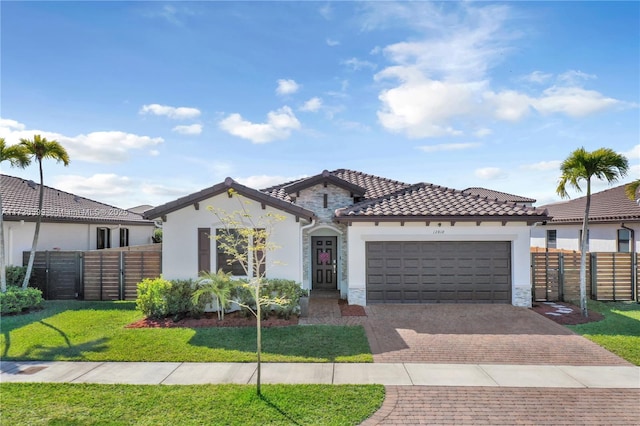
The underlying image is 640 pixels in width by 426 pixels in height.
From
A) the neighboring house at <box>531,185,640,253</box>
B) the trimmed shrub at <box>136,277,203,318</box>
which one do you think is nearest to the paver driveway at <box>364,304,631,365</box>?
the trimmed shrub at <box>136,277,203,318</box>

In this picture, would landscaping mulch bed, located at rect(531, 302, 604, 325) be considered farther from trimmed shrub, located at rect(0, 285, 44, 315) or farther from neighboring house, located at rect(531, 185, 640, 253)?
trimmed shrub, located at rect(0, 285, 44, 315)

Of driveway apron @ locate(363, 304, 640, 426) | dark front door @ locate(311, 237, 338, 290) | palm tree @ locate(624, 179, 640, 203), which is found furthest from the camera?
dark front door @ locate(311, 237, 338, 290)

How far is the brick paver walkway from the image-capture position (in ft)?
18.1

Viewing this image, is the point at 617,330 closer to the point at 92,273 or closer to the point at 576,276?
the point at 576,276

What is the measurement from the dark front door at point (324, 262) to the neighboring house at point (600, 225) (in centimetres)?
1165

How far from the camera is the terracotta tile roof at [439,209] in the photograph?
1288 cm

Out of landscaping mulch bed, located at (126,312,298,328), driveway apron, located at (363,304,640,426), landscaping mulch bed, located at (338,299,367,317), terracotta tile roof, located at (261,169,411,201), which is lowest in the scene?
driveway apron, located at (363,304,640,426)

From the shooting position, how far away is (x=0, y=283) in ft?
40.8

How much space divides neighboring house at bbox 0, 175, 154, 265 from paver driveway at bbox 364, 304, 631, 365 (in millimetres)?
14438

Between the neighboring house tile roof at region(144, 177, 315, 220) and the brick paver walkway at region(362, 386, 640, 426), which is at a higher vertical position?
the neighboring house tile roof at region(144, 177, 315, 220)

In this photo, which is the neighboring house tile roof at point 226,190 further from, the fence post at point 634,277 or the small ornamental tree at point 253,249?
the fence post at point 634,277

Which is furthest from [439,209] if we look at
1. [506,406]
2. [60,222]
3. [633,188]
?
[60,222]

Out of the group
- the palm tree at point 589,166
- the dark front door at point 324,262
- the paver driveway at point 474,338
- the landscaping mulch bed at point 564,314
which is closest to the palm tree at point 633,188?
the palm tree at point 589,166

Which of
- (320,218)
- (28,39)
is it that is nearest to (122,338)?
(320,218)
